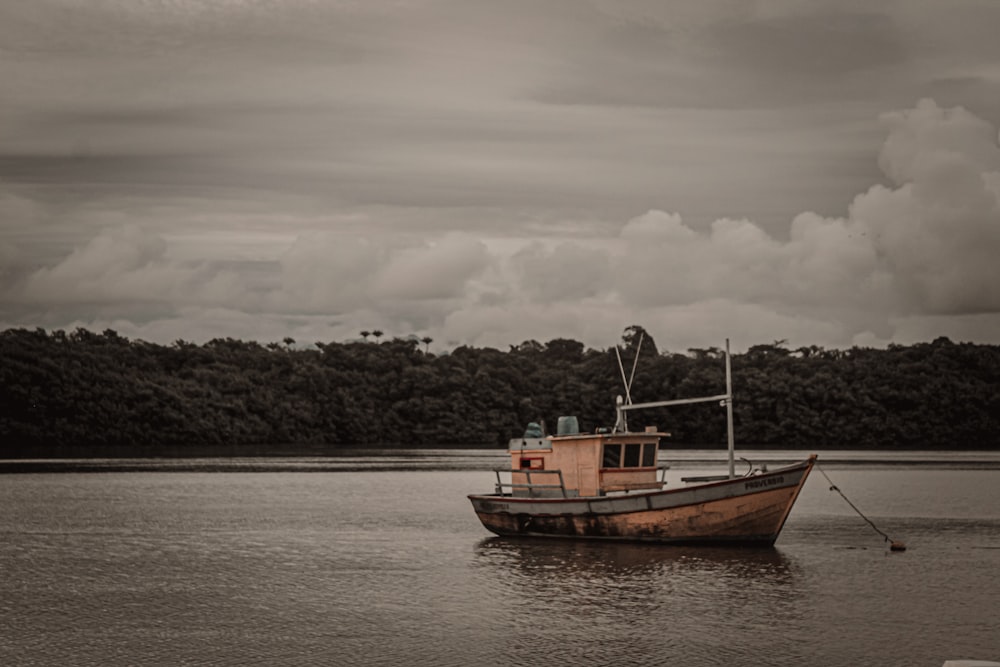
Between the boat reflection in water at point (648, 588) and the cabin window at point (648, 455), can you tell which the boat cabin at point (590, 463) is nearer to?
the cabin window at point (648, 455)

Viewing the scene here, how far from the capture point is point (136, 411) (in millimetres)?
141250

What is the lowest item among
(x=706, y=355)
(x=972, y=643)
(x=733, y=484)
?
(x=972, y=643)

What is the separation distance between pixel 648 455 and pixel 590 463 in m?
2.23

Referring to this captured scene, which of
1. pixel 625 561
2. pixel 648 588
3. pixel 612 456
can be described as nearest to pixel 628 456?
pixel 612 456

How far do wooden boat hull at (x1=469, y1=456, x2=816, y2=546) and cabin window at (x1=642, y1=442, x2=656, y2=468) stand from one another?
2352 millimetres

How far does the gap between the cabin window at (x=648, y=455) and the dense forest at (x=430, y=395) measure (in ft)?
313

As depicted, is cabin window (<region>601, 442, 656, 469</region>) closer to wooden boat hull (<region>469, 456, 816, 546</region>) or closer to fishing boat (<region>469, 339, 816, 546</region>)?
fishing boat (<region>469, 339, 816, 546</region>)

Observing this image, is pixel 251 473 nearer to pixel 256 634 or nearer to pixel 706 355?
pixel 256 634

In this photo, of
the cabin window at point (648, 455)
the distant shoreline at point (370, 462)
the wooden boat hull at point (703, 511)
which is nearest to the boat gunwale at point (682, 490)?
the wooden boat hull at point (703, 511)

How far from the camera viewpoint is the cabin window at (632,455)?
129 feet

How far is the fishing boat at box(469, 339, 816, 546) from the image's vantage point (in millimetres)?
36562

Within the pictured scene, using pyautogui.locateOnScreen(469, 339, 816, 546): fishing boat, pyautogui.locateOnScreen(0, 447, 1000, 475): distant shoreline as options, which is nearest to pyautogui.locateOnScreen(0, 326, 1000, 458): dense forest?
pyautogui.locateOnScreen(0, 447, 1000, 475): distant shoreline

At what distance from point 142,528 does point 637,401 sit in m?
113

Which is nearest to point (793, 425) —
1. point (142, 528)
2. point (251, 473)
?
point (251, 473)
